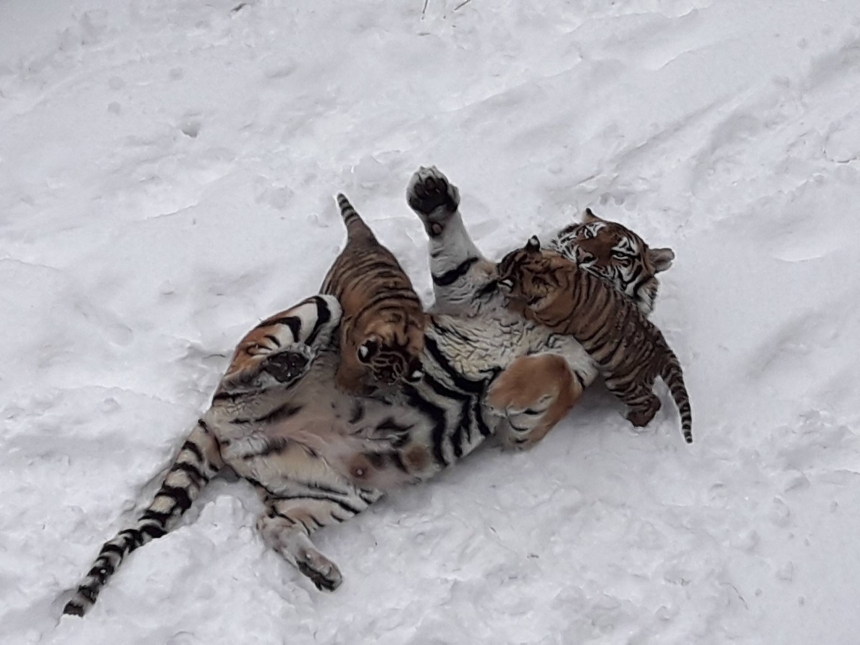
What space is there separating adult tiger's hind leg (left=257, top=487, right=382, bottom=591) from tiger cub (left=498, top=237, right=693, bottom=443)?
0.94 m

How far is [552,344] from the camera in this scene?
3.98m

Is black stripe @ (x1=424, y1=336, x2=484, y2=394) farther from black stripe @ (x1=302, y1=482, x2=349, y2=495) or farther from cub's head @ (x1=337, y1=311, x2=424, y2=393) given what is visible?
black stripe @ (x1=302, y1=482, x2=349, y2=495)

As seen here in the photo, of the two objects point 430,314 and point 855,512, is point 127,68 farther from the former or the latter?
point 855,512

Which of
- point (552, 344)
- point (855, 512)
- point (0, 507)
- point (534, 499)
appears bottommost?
point (855, 512)

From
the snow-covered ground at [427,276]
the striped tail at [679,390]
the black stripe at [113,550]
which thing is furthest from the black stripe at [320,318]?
the striped tail at [679,390]

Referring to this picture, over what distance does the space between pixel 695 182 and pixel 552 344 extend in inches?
48.8

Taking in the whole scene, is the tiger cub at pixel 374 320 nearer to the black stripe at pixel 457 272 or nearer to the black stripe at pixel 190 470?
the black stripe at pixel 457 272

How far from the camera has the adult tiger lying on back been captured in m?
3.59

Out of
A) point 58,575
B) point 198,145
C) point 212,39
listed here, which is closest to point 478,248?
point 198,145

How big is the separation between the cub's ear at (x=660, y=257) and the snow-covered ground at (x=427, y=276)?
0.81ft

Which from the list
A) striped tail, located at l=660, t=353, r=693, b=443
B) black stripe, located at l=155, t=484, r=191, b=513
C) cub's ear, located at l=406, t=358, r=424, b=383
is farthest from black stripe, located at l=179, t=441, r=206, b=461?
striped tail, located at l=660, t=353, r=693, b=443

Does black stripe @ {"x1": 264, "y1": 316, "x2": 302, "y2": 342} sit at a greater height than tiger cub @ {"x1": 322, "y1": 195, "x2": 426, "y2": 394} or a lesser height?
greater

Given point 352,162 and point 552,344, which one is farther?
point 352,162

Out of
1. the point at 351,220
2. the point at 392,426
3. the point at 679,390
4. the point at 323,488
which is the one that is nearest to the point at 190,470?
the point at 323,488
